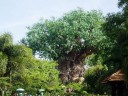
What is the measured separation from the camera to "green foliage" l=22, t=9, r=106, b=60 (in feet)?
173

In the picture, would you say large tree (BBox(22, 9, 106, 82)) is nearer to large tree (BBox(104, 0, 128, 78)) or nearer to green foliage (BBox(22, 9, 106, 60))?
green foliage (BBox(22, 9, 106, 60))

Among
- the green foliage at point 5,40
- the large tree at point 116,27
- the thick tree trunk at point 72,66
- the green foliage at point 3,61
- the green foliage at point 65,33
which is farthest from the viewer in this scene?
the thick tree trunk at point 72,66

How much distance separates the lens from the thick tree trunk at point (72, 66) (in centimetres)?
5703

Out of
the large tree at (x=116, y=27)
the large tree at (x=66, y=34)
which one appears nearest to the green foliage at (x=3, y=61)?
the large tree at (x=116, y=27)

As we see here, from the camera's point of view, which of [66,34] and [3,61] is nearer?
[3,61]

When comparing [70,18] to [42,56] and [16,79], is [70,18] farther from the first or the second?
[16,79]

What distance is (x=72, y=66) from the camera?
194 ft

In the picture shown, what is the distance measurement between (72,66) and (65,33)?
8.31m

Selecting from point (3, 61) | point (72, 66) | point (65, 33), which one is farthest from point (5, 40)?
point (72, 66)

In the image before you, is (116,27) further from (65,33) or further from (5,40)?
(65,33)

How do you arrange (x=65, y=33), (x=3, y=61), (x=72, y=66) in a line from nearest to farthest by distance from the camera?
1. (x=3, y=61)
2. (x=65, y=33)
3. (x=72, y=66)

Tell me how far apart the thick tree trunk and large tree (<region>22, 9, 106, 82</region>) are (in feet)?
3.14

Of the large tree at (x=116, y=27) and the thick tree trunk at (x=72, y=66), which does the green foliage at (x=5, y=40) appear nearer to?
the large tree at (x=116, y=27)

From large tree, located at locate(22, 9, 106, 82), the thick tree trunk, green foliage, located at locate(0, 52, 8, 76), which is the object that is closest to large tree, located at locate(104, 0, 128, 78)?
green foliage, located at locate(0, 52, 8, 76)
